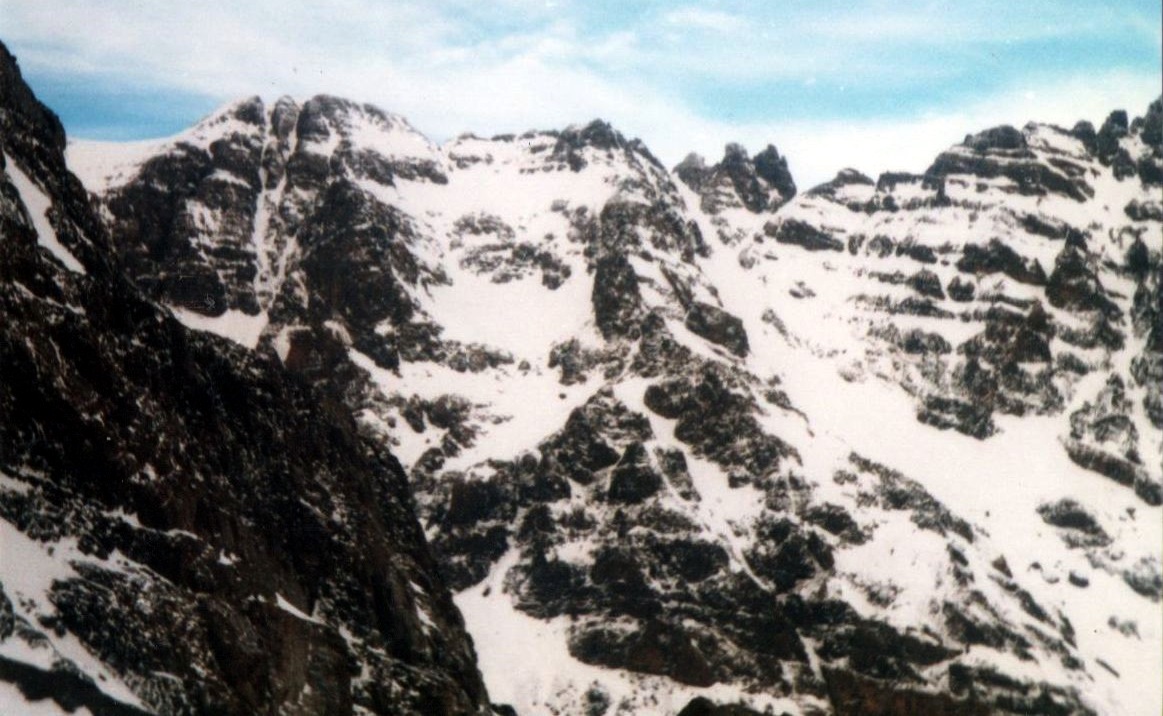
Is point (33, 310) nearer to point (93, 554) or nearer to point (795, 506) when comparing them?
point (93, 554)

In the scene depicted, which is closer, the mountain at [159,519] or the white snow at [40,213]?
the mountain at [159,519]

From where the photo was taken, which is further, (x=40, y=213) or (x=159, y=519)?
(x=40, y=213)

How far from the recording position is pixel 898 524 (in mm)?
193625

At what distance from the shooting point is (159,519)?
7675 cm

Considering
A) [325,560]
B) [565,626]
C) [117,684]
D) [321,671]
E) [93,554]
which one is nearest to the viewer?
[117,684]

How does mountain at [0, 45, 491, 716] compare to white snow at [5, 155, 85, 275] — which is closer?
mountain at [0, 45, 491, 716]

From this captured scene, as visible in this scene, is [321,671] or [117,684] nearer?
[117,684]

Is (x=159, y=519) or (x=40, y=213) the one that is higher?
(x=40, y=213)

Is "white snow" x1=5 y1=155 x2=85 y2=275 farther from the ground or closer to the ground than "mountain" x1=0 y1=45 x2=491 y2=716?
farther from the ground

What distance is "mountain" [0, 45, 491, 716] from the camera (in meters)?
65.6

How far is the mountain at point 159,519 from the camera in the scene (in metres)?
65.6

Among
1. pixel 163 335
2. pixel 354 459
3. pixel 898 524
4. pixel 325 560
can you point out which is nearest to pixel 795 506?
pixel 898 524

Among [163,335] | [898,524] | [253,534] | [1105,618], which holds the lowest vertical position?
[1105,618]

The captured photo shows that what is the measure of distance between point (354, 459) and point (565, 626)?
70826 millimetres
